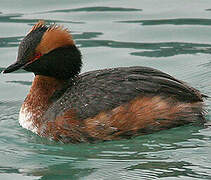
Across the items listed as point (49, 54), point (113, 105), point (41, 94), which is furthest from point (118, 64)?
point (113, 105)

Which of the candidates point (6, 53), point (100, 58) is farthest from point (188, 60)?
point (6, 53)

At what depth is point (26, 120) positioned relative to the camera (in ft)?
32.3

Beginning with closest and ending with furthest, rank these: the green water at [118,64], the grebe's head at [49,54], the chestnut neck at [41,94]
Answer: the green water at [118,64] < the grebe's head at [49,54] < the chestnut neck at [41,94]

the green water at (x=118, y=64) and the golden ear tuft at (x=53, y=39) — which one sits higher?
the golden ear tuft at (x=53, y=39)

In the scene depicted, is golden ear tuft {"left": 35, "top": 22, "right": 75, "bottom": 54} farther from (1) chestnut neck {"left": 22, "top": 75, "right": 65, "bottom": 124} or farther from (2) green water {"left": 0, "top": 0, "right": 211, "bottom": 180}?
(2) green water {"left": 0, "top": 0, "right": 211, "bottom": 180}

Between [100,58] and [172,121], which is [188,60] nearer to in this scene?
[100,58]

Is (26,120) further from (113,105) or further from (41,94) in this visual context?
(113,105)

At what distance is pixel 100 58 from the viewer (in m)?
12.3

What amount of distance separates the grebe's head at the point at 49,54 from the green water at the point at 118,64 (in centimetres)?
81

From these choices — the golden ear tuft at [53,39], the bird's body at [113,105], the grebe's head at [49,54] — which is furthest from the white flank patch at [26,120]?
the golden ear tuft at [53,39]

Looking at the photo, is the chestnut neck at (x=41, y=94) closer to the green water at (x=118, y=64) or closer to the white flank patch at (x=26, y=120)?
the white flank patch at (x=26, y=120)

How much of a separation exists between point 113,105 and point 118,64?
2982mm

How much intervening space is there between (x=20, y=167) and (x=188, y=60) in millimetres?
4251

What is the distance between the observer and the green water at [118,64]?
850 centimetres
